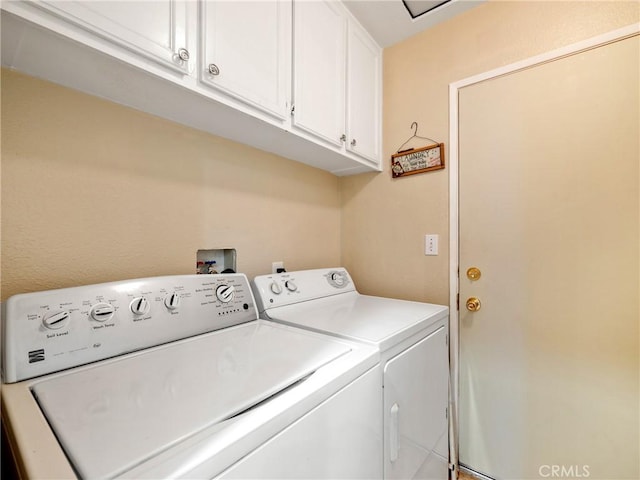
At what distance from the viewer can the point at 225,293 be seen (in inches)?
44.8

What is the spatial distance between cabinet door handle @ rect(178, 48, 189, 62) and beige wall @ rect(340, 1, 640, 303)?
4.17 ft

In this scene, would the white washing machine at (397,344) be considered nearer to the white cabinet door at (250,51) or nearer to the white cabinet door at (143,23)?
the white cabinet door at (250,51)

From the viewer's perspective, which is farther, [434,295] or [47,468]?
[434,295]

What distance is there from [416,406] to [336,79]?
5.12ft

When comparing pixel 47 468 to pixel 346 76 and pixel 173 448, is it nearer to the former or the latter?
pixel 173 448

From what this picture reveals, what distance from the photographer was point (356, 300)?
1.61m

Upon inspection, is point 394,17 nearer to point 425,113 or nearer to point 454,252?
point 425,113

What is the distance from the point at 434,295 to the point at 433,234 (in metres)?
0.36

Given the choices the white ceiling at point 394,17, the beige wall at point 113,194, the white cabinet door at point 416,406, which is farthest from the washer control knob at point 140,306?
the white ceiling at point 394,17

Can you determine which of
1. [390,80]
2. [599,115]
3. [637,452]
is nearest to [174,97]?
[390,80]

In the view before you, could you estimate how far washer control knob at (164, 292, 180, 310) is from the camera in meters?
0.97

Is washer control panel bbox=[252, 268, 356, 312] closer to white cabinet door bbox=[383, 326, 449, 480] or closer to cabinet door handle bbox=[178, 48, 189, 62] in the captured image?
white cabinet door bbox=[383, 326, 449, 480]

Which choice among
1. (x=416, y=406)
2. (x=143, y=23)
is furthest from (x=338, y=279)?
(x=143, y=23)

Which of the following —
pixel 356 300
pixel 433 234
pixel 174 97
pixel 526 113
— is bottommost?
pixel 356 300
